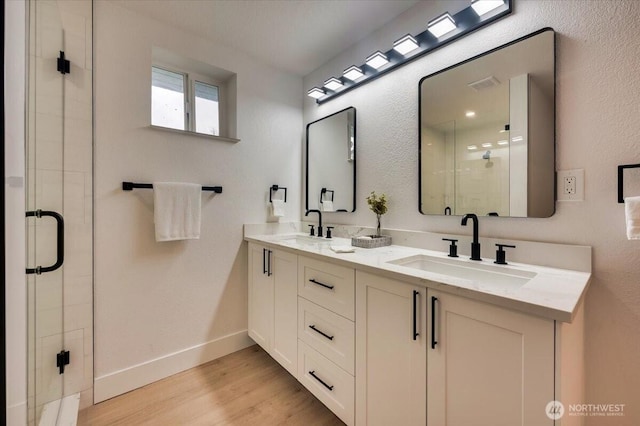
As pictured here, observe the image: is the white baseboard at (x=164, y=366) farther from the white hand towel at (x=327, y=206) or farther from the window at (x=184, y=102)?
the window at (x=184, y=102)

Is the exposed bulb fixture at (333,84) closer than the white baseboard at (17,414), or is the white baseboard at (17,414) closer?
the white baseboard at (17,414)

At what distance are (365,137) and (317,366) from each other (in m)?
1.52

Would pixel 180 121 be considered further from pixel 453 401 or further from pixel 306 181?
pixel 453 401

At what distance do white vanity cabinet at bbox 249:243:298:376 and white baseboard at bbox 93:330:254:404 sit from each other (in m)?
0.17

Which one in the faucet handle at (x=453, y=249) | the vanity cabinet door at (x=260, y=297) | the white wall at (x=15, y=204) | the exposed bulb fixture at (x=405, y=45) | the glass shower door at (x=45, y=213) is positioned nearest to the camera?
the white wall at (x=15, y=204)

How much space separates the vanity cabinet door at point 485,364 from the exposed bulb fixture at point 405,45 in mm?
1434

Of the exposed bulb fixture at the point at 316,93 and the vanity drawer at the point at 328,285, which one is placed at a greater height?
the exposed bulb fixture at the point at 316,93

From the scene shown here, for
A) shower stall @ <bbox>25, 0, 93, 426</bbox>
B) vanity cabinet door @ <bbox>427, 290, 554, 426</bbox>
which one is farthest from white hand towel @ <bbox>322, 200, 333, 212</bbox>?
shower stall @ <bbox>25, 0, 93, 426</bbox>

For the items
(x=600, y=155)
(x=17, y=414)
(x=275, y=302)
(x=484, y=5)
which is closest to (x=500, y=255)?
(x=600, y=155)

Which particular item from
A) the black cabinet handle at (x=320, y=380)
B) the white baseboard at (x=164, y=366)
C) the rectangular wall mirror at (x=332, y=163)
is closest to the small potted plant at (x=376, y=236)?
the rectangular wall mirror at (x=332, y=163)

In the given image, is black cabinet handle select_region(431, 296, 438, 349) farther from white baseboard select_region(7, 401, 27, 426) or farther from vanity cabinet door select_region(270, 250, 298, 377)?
white baseboard select_region(7, 401, 27, 426)

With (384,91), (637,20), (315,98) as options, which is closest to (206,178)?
(315,98)

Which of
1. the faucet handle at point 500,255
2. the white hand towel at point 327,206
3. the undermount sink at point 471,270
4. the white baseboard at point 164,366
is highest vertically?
the white hand towel at point 327,206

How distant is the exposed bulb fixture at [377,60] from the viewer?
1722 mm
